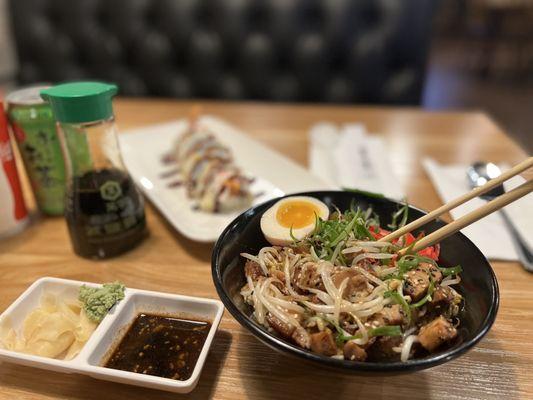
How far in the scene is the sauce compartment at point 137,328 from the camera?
2.55 feet

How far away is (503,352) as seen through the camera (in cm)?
93

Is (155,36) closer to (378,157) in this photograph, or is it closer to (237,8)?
(237,8)

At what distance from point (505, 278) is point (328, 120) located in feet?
4.38

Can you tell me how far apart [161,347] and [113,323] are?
0.36 feet

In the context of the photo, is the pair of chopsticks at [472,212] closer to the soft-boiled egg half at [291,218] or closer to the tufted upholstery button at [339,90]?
the soft-boiled egg half at [291,218]

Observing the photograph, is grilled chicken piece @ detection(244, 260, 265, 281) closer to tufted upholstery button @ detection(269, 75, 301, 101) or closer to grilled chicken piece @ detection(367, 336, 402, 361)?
grilled chicken piece @ detection(367, 336, 402, 361)

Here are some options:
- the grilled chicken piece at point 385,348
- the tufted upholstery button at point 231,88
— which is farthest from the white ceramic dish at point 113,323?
the tufted upholstery button at point 231,88

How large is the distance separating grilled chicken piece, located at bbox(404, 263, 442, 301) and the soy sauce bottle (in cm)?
76

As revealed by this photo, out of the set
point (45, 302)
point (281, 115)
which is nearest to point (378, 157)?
point (281, 115)

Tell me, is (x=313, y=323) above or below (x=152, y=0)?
below

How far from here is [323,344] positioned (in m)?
0.77

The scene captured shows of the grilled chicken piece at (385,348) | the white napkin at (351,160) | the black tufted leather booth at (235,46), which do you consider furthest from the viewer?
the black tufted leather booth at (235,46)

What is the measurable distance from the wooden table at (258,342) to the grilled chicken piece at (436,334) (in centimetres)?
12

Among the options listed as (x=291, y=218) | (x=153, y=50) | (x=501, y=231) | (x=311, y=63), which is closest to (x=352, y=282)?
(x=291, y=218)
